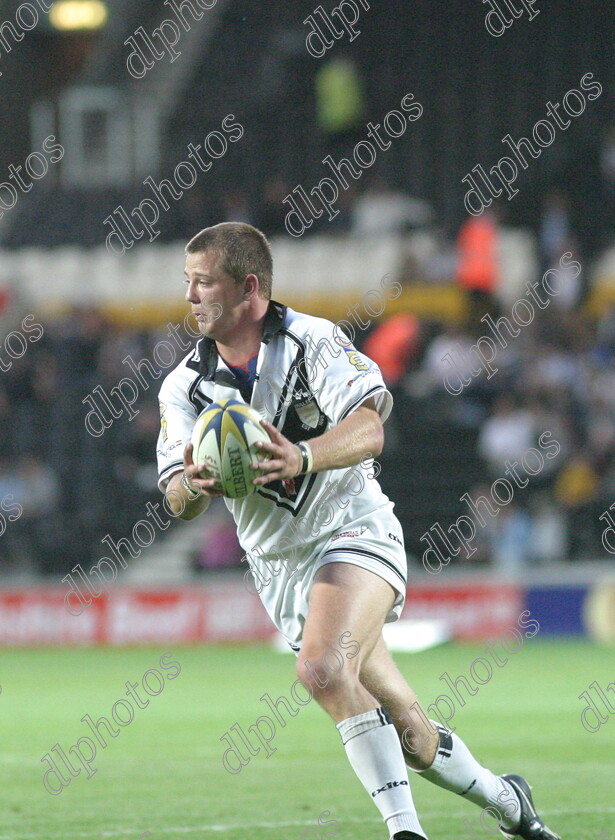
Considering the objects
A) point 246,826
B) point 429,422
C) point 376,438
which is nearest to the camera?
point 376,438

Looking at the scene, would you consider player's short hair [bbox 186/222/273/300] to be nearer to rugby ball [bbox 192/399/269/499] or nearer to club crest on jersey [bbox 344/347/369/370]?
club crest on jersey [bbox 344/347/369/370]

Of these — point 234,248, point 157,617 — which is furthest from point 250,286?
point 157,617

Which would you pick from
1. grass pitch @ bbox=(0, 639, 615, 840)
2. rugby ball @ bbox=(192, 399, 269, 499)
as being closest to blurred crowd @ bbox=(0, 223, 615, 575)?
grass pitch @ bbox=(0, 639, 615, 840)

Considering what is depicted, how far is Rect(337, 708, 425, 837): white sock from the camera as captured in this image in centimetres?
513

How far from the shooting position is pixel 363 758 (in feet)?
16.9

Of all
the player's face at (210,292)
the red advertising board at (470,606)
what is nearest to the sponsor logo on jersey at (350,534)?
the player's face at (210,292)

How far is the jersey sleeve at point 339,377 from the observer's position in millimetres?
5492

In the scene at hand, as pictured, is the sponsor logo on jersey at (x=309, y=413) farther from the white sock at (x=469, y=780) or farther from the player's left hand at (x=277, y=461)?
the white sock at (x=469, y=780)

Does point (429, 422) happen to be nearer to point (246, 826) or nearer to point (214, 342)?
point (246, 826)

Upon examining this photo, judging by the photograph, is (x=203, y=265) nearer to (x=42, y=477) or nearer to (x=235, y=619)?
(x=235, y=619)

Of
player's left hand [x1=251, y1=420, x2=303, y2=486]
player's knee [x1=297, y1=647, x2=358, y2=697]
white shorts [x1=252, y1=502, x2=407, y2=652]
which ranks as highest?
player's left hand [x1=251, y1=420, x2=303, y2=486]

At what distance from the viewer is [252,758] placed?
29.2 feet

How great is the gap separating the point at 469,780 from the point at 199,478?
164 centimetres

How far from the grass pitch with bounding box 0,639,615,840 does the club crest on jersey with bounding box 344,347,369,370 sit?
2010 millimetres
